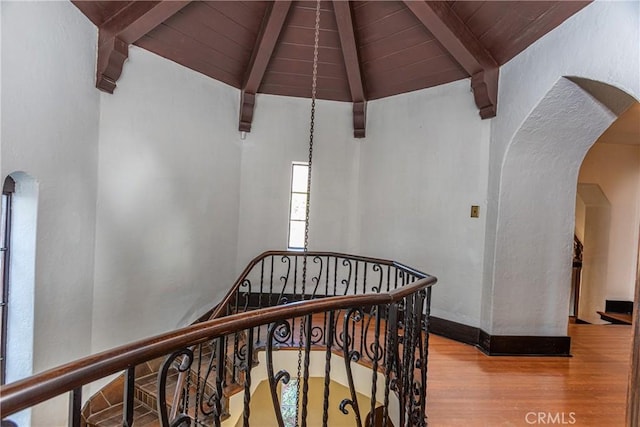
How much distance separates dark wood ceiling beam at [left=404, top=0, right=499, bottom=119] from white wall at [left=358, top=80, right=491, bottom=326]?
0.22 m

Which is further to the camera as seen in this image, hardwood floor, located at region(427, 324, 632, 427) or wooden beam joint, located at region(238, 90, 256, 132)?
wooden beam joint, located at region(238, 90, 256, 132)

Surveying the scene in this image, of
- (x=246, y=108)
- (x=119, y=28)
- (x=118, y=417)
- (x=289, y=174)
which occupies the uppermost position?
(x=119, y=28)

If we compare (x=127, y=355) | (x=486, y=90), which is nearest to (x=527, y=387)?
(x=486, y=90)

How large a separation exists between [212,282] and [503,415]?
3.22 m

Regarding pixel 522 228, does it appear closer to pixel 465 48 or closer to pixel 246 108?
pixel 465 48

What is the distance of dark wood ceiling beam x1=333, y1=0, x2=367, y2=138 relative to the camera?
3.41 m

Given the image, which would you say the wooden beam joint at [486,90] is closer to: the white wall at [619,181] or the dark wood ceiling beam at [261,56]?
the dark wood ceiling beam at [261,56]

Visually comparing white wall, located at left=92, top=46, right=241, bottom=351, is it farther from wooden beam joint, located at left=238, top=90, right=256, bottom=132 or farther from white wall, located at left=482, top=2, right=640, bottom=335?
white wall, located at left=482, top=2, right=640, bottom=335

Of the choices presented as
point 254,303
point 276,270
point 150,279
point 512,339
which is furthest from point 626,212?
point 150,279

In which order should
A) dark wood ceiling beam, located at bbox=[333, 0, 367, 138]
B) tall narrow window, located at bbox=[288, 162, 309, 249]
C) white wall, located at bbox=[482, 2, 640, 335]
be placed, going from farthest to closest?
tall narrow window, located at bbox=[288, 162, 309, 249]
dark wood ceiling beam, located at bbox=[333, 0, 367, 138]
white wall, located at bbox=[482, 2, 640, 335]

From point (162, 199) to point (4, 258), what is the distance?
1401 millimetres

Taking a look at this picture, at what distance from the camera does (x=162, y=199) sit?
353cm

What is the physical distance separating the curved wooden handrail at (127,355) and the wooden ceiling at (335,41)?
2.73 meters

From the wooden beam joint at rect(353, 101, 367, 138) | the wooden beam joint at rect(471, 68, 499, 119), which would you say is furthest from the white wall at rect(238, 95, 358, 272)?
the wooden beam joint at rect(471, 68, 499, 119)
